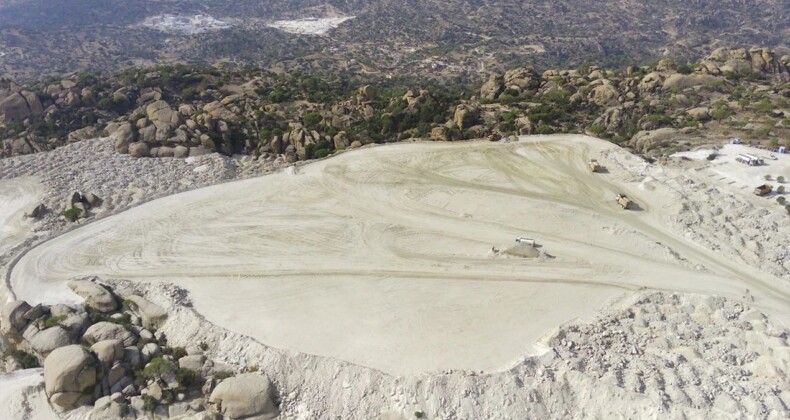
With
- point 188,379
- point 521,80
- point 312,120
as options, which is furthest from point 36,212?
point 521,80

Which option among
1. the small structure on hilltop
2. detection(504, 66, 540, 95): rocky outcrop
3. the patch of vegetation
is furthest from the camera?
detection(504, 66, 540, 95): rocky outcrop

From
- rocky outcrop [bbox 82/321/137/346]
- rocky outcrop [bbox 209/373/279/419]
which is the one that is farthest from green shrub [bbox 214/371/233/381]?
rocky outcrop [bbox 82/321/137/346]

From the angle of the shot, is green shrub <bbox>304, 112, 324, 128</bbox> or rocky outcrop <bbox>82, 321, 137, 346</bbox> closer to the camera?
rocky outcrop <bbox>82, 321, 137, 346</bbox>

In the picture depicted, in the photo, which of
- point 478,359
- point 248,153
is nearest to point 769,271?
point 478,359

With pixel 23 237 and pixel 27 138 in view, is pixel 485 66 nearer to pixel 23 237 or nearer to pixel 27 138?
pixel 27 138

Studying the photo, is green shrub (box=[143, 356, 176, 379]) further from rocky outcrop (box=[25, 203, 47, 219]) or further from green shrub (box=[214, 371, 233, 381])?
rocky outcrop (box=[25, 203, 47, 219])

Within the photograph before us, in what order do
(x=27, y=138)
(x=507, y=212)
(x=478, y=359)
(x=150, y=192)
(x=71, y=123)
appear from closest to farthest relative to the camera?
1. (x=478, y=359)
2. (x=507, y=212)
3. (x=150, y=192)
4. (x=27, y=138)
5. (x=71, y=123)

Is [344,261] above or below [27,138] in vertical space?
below
